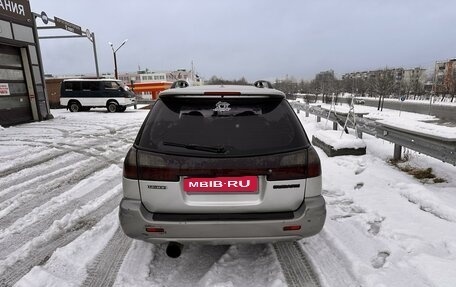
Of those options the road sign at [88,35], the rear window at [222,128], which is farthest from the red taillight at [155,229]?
the road sign at [88,35]

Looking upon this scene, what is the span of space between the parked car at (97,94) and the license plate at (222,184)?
21.2 metres

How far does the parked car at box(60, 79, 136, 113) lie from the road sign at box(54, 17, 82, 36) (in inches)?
130

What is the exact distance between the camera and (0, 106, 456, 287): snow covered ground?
2818 millimetres

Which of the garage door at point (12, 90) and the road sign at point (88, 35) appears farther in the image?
the road sign at point (88, 35)

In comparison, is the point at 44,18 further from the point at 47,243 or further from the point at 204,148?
the point at 204,148

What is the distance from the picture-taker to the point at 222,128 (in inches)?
105

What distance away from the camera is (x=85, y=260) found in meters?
3.19

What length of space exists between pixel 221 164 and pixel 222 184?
6.3 inches

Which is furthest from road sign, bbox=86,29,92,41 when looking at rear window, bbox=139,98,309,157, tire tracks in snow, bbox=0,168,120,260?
rear window, bbox=139,98,309,157

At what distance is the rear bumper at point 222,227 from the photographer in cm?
253

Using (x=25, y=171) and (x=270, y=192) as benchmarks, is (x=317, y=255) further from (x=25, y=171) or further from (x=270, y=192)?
(x=25, y=171)

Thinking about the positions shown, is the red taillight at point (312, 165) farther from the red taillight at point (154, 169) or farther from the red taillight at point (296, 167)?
the red taillight at point (154, 169)

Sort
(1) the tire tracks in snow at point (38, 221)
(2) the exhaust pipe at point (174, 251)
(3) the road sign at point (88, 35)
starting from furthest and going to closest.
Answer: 1. (3) the road sign at point (88, 35)
2. (1) the tire tracks in snow at point (38, 221)
3. (2) the exhaust pipe at point (174, 251)

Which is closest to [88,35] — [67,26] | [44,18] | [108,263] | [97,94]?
[67,26]
